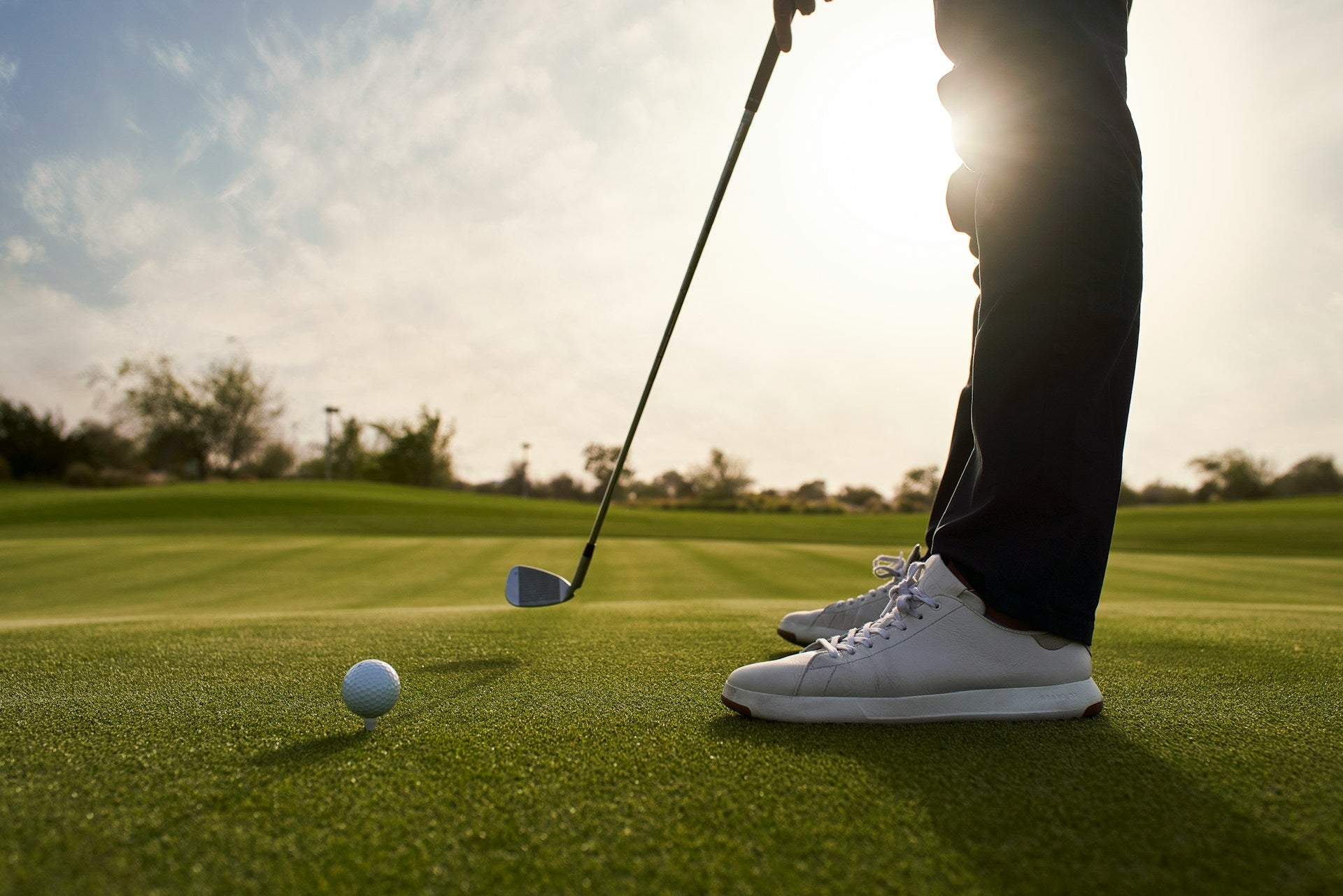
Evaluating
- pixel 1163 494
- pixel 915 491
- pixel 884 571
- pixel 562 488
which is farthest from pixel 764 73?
pixel 562 488

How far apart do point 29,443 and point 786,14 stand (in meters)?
51.2

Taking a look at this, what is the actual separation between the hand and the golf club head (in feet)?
6.17

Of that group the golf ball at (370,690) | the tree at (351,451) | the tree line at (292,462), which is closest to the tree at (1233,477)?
the tree line at (292,462)

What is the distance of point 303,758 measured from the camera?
36.4 inches

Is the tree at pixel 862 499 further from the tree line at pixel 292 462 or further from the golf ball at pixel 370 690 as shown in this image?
the golf ball at pixel 370 690

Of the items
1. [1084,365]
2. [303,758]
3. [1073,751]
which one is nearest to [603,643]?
[303,758]

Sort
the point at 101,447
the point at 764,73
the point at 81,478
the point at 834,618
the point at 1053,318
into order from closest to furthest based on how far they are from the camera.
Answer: the point at 1053,318
the point at 834,618
the point at 764,73
the point at 81,478
the point at 101,447

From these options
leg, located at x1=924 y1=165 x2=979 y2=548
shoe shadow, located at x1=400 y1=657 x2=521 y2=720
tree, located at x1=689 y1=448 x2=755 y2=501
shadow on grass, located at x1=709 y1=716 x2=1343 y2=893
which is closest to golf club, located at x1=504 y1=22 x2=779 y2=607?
shoe shadow, located at x1=400 y1=657 x2=521 y2=720

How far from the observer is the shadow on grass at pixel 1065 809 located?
645 mm

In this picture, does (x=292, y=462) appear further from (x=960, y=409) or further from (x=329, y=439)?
(x=960, y=409)

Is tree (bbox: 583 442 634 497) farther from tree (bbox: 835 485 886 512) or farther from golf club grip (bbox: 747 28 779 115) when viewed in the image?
golf club grip (bbox: 747 28 779 115)

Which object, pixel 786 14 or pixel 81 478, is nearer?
pixel 786 14

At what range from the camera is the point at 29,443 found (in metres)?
38.1

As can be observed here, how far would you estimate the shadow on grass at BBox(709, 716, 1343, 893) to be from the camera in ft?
2.11
